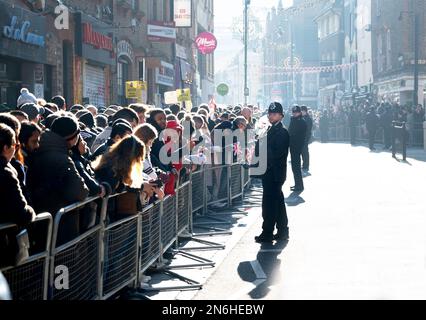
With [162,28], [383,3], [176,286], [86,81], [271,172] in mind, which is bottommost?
[176,286]

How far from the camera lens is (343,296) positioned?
782cm

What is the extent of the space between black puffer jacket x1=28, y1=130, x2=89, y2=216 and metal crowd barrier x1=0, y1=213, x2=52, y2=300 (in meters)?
1.01

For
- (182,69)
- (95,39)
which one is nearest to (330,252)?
(95,39)

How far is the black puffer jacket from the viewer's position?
697 centimetres

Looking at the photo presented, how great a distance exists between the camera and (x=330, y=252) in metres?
10.5

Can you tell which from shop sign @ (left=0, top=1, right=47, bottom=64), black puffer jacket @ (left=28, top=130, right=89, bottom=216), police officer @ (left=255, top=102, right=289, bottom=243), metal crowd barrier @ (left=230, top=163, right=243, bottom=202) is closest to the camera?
black puffer jacket @ (left=28, top=130, right=89, bottom=216)

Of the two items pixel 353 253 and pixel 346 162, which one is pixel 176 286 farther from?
pixel 346 162

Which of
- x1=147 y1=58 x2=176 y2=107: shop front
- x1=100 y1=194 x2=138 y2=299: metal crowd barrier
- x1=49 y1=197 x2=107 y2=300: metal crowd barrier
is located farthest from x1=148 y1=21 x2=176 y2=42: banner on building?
x1=49 y1=197 x2=107 y2=300: metal crowd barrier

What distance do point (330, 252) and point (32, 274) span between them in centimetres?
558

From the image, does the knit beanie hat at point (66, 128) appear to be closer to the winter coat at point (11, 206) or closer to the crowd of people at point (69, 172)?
the crowd of people at point (69, 172)

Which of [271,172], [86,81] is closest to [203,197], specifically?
[271,172]

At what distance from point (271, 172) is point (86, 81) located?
12808 mm

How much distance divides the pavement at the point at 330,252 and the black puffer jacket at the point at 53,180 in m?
1.80

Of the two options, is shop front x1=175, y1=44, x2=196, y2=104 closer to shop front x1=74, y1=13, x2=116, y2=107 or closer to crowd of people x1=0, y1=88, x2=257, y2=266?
shop front x1=74, y1=13, x2=116, y2=107
